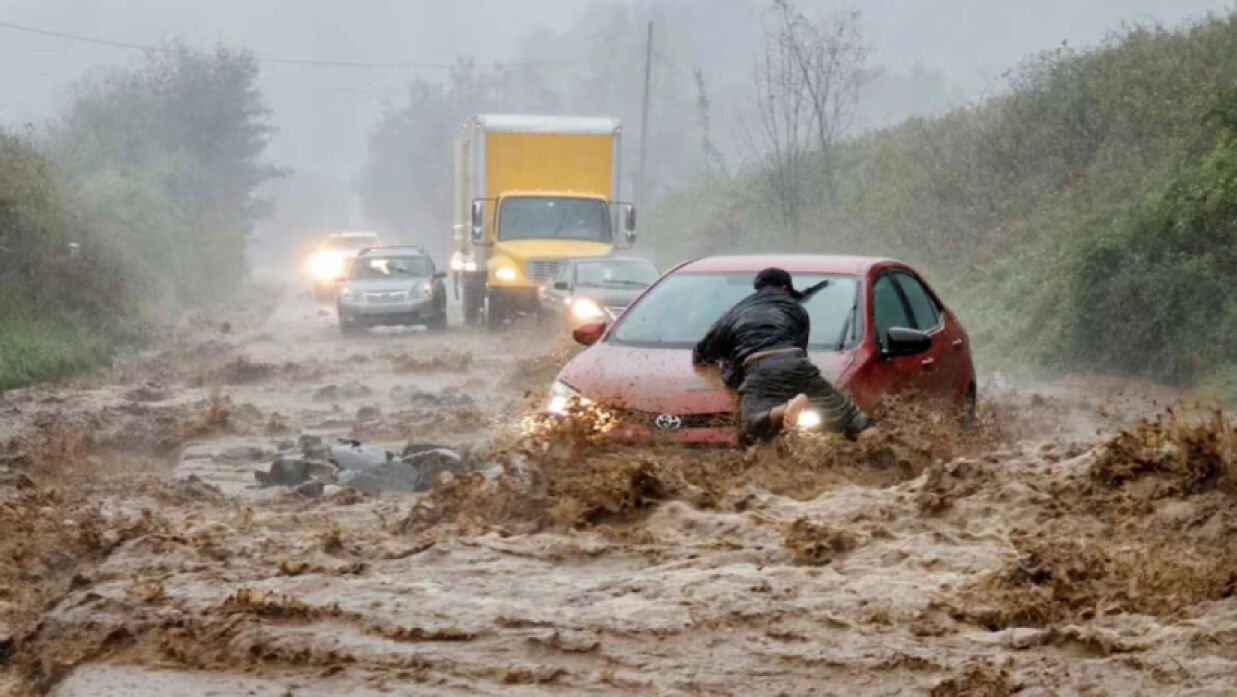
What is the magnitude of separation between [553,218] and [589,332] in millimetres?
19978

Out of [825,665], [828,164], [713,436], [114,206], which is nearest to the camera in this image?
[825,665]

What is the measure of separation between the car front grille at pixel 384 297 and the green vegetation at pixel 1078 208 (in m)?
8.84

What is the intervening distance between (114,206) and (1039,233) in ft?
62.5

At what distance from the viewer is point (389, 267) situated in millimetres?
34188

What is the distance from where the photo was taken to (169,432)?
1595 centimetres

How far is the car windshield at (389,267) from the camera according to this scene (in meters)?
33.8

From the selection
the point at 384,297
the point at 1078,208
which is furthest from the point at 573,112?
the point at 1078,208

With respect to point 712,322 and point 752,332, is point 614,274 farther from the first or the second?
point 752,332

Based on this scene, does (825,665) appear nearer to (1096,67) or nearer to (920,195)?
(1096,67)

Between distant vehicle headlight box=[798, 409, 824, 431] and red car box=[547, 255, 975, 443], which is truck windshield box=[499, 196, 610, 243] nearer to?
red car box=[547, 255, 975, 443]

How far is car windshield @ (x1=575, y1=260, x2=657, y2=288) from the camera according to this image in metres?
26.1

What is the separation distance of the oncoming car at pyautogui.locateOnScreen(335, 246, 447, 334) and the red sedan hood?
2189 centimetres

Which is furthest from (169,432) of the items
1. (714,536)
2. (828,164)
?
(828,164)

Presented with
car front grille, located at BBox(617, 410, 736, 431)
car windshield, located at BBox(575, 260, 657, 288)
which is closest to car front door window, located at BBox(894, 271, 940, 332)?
car front grille, located at BBox(617, 410, 736, 431)
